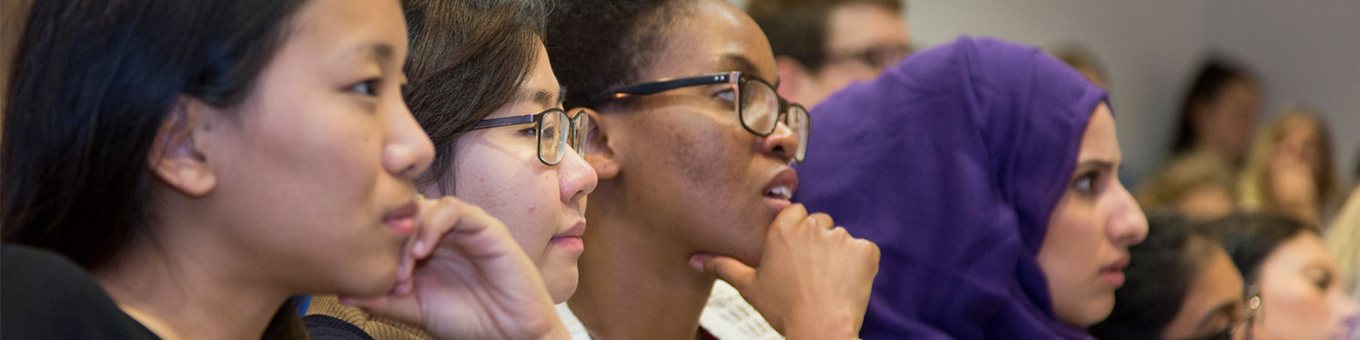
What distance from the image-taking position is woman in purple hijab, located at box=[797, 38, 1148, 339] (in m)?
2.53

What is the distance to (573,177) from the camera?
193 centimetres

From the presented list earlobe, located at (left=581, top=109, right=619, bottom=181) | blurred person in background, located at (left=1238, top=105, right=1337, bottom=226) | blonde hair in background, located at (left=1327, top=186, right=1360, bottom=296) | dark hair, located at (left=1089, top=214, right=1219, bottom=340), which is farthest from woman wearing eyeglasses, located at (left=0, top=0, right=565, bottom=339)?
blurred person in background, located at (left=1238, top=105, right=1337, bottom=226)

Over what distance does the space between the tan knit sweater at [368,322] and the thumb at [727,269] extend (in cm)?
58

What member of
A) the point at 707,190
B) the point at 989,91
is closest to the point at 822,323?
the point at 707,190

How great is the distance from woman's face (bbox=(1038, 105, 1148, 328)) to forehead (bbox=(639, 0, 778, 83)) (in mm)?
628

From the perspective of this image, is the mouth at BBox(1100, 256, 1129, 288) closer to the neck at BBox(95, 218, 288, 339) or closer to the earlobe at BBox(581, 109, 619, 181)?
the earlobe at BBox(581, 109, 619, 181)

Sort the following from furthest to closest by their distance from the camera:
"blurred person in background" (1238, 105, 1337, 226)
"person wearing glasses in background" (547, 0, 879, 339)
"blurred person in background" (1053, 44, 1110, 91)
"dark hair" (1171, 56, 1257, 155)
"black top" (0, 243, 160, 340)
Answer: "dark hair" (1171, 56, 1257, 155) < "blurred person in background" (1238, 105, 1337, 226) < "blurred person in background" (1053, 44, 1110, 91) < "person wearing glasses in background" (547, 0, 879, 339) < "black top" (0, 243, 160, 340)

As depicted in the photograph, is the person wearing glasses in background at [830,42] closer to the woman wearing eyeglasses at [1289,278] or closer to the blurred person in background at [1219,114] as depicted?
the woman wearing eyeglasses at [1289,278]

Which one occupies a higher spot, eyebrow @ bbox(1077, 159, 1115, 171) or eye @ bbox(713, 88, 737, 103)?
eye @ bbox(713, 88, 737, 103)

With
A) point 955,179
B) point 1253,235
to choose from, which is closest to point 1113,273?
point 955,179

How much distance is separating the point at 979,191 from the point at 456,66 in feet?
3.54

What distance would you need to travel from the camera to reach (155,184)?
1324mm

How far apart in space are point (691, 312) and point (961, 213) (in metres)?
0.51

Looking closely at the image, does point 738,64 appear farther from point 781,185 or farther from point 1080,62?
point 1080,62
